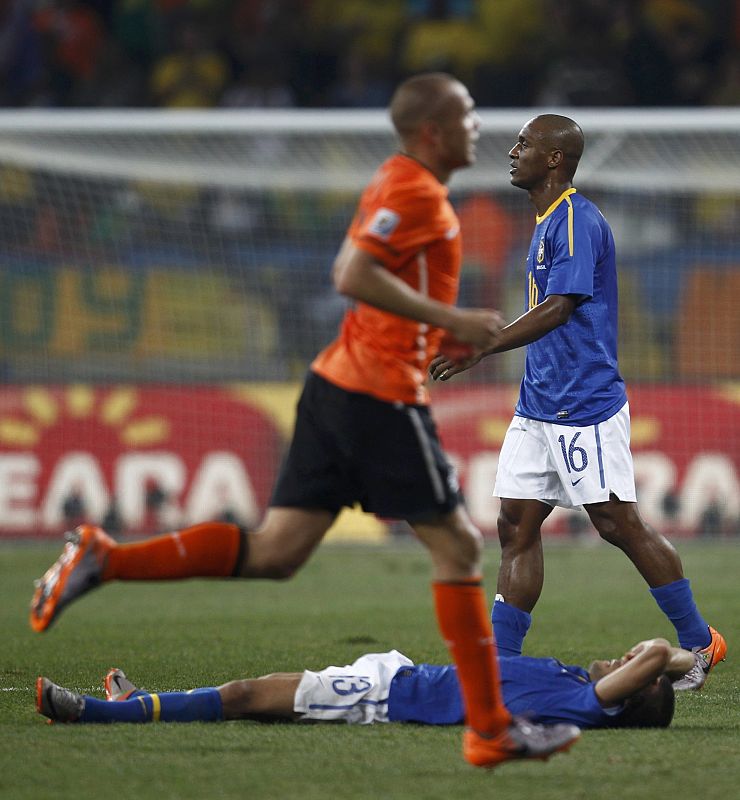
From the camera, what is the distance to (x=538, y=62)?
15891 mm

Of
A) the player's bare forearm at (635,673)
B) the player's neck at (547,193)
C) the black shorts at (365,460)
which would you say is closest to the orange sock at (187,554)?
the black shorts at (365,460)

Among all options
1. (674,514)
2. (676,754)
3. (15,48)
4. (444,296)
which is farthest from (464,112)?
(15,48)

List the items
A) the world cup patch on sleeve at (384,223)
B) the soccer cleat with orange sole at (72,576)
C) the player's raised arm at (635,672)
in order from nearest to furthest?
1. the soccer cleat with orange sole at (72,576)
2. the world cup patch on sleeve at (384,223)
3. the player's raised arm at (635,672)

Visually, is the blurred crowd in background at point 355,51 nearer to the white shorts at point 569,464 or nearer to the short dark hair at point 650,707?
the white shorts at point 569,464

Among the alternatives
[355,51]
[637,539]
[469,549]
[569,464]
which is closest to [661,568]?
[637,539]

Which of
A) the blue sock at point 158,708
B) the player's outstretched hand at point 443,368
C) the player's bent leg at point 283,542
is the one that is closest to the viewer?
the player's bent leg at point 283,542

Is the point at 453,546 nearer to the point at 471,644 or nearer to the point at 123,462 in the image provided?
the point at 471,644

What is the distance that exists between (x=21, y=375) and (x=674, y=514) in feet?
18.7

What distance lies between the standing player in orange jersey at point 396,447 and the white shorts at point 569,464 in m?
1.56

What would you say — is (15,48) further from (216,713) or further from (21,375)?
(216,713)

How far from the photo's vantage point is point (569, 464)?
5.63m

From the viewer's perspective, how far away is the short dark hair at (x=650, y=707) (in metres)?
4.62

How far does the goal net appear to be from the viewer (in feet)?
38.8

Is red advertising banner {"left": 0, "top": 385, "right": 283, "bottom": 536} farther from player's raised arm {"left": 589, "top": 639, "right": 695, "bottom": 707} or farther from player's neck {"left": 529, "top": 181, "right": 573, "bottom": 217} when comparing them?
player's raised arm {"left": 589, "top": 639, "right": 695, "bottom": 707}
